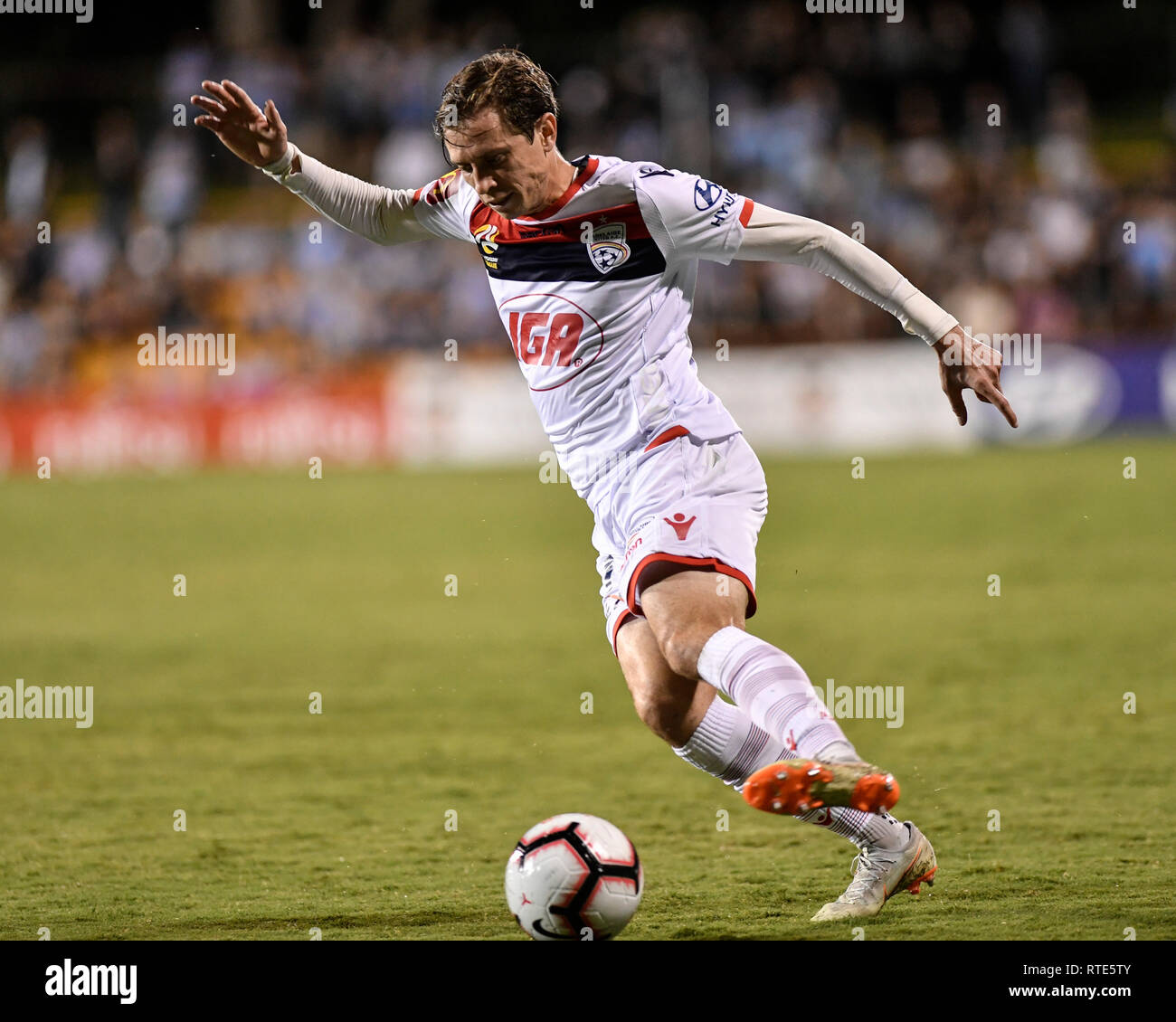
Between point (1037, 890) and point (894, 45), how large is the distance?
2009cm

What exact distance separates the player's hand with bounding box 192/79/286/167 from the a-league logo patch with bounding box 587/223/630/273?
1136 mm

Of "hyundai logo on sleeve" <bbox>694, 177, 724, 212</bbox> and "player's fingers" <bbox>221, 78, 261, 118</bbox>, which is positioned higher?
"player's fingers" <bbox>221, 78, 261, 118</bbox>

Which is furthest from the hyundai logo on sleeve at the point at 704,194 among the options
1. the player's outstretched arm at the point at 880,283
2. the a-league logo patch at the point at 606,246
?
the a-league logo patch at the point at 606,246

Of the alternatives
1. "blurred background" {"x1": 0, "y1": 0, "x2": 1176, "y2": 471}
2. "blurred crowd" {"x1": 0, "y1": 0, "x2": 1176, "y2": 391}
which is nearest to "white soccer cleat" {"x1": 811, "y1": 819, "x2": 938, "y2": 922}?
"blurred background" {"x1": 0, "y1": 0, "x2": 1176, "y2": 471}

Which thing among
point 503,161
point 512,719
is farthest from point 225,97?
point 512,719

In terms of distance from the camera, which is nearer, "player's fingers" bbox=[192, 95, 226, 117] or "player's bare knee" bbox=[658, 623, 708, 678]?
"player's bare knee" bbox=[658, 623, 708, 678]

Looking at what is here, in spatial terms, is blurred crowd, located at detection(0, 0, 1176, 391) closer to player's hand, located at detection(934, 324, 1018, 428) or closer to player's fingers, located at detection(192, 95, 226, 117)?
player's fingers, located at detection(192, 95, 226, 117)

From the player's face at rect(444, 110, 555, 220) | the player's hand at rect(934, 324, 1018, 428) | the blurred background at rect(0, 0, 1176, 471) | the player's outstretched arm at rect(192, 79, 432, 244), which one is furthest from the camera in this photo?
the blurred background at rect(0, 0, 1176, 471)

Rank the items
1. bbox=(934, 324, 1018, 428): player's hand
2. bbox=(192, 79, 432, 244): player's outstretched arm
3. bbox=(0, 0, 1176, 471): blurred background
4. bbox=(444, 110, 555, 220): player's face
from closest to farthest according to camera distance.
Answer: bbox=(934, 324, 1018, 428): player's hand < bbox=(444, 110, 555, 220): player's face < bbox=(192, 79, 432, 244): player's outstretched arm < bbox=(0, 0, 1176, 471): blurred background

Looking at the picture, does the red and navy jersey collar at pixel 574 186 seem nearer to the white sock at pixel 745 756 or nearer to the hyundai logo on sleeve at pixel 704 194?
the hyundai logo on sleeve at pixel 704 194

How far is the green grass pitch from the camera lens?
200 inches

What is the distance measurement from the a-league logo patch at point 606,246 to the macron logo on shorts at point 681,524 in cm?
76

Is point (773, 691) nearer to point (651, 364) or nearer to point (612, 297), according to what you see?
point (651, 364)

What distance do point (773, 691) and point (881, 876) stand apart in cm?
108
